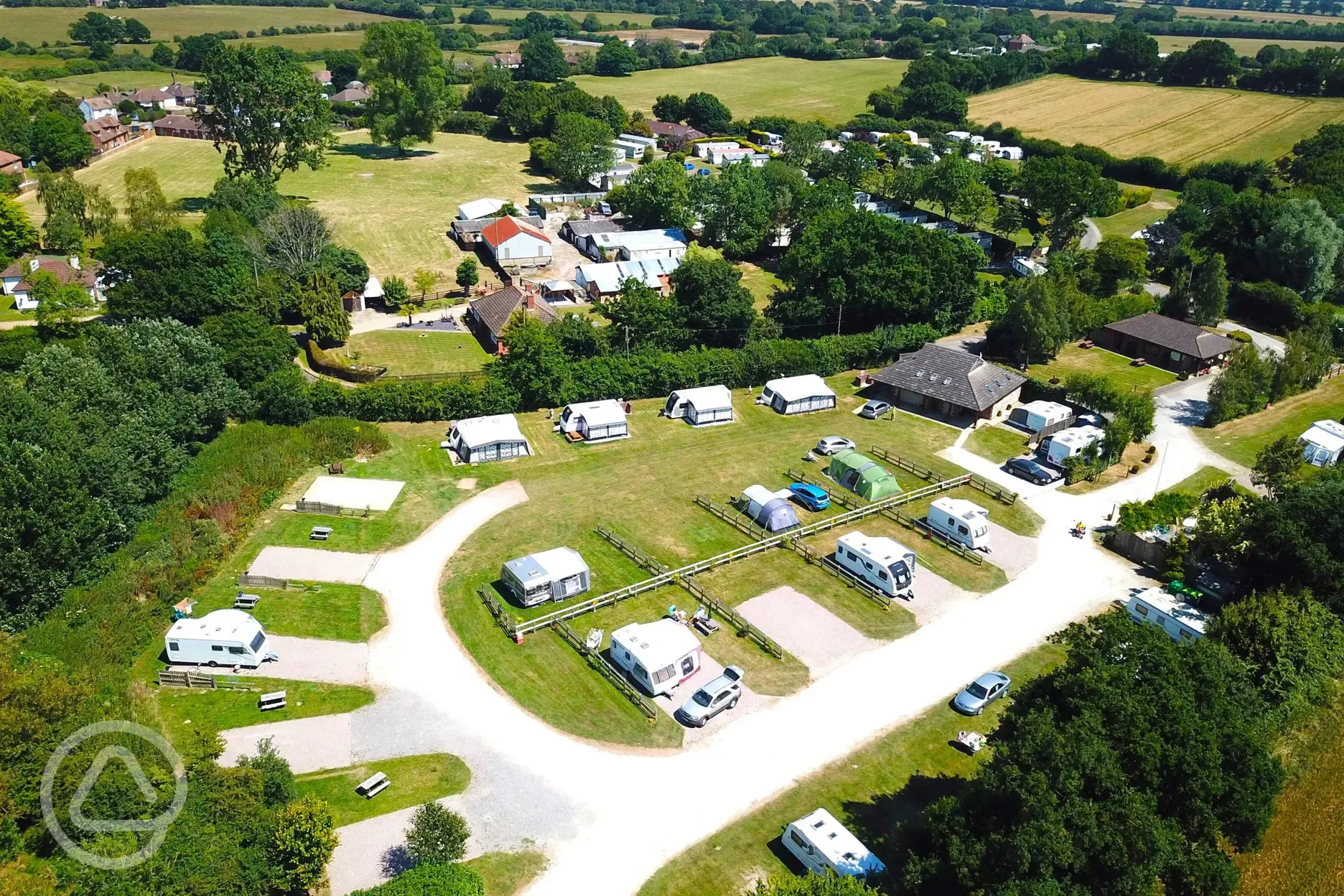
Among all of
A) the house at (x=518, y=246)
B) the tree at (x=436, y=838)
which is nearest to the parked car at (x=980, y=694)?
the tree at (x=436, y=838)

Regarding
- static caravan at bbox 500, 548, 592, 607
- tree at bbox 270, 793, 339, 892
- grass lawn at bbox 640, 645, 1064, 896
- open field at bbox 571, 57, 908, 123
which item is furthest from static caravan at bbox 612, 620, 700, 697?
open field at bbox 571, 57, 908, 123

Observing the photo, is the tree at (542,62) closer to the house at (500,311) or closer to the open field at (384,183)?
the open field at (384,183)

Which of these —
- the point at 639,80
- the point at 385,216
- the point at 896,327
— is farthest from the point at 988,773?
the point at 639,80

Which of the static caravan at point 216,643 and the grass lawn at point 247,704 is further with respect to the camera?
the static caravan at point 216,643

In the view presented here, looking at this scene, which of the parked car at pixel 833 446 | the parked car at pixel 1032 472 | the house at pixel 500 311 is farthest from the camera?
the house at pixel 500 311

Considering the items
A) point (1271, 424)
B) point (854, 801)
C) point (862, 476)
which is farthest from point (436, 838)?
point (1271, 424)
